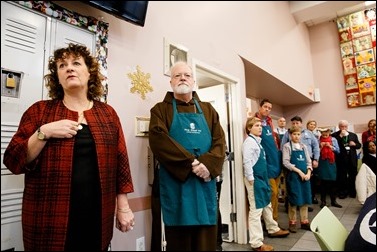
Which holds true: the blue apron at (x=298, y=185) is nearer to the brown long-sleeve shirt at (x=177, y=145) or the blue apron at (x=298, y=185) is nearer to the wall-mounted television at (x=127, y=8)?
the brown long-sleeve shirt at (x=177, y=145)

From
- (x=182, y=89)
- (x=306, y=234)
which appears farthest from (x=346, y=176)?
(x=182, y=89)

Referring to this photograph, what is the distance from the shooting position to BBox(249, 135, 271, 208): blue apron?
0.72 m

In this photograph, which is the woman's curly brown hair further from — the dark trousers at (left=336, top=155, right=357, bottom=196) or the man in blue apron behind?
the dark trousers at (left=336, top=155, right=357, bottom=196)

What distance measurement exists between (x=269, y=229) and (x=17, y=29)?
35.6 inches

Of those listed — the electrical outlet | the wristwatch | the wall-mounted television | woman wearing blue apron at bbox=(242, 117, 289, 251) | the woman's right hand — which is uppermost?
the wall-mounted television

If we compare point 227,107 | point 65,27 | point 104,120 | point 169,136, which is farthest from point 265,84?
point 65,27

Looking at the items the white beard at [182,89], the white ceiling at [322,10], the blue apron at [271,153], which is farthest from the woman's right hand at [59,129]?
the white ceiling at [322,10]

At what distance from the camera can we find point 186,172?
0.72 m

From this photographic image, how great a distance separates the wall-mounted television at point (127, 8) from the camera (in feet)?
2.42

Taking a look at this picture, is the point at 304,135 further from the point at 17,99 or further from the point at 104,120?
the point at 17,99

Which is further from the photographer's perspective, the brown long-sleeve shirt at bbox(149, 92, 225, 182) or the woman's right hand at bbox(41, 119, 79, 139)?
the brown long-sleeve shirt at bbox(149, 92, 225, 182)

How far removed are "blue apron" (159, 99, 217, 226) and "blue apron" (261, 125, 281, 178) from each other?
0.19 meters

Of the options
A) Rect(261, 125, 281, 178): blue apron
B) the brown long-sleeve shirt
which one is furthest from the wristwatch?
Rect(261, 125, 281, 178): blue apron

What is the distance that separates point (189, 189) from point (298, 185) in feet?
1.03
